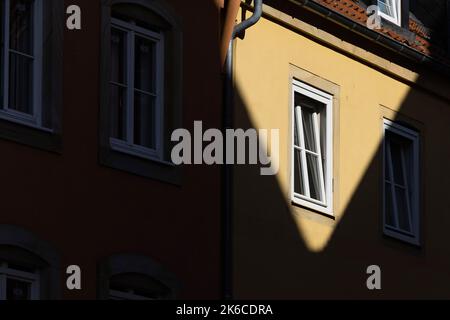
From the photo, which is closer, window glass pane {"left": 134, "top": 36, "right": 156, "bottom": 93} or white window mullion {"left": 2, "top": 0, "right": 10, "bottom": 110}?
white window mullion {"left": 2, "top": 0, "right": 10, "bottom": 110}

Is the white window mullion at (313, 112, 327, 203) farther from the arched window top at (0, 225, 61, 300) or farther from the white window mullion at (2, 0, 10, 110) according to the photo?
the white window mullion at (2, 0, 10, 110)

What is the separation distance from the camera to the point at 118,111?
20.5 metres

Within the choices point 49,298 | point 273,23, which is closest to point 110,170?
point 49,298

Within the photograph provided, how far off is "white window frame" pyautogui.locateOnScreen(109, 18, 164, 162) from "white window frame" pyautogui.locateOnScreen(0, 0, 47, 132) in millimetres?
1141

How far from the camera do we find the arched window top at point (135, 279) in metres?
19.5

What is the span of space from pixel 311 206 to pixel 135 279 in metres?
3.57

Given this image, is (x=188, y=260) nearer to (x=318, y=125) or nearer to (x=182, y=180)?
(x=182, y=180)

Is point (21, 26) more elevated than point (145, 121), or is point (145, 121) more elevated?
point (21, 26)

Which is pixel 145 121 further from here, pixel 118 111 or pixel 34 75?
pixel 34 75

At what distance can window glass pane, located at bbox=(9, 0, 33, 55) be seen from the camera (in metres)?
19.3

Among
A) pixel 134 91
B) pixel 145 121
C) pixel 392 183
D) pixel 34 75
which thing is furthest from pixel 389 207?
pixel 34 75

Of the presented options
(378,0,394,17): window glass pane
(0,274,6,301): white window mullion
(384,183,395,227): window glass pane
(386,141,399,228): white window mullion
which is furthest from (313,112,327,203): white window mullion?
(0,274,6,301): white window mullion

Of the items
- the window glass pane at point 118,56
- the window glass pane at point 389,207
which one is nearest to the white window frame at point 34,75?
the window glass pane at point 118,56

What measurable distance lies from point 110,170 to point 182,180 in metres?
1.18
